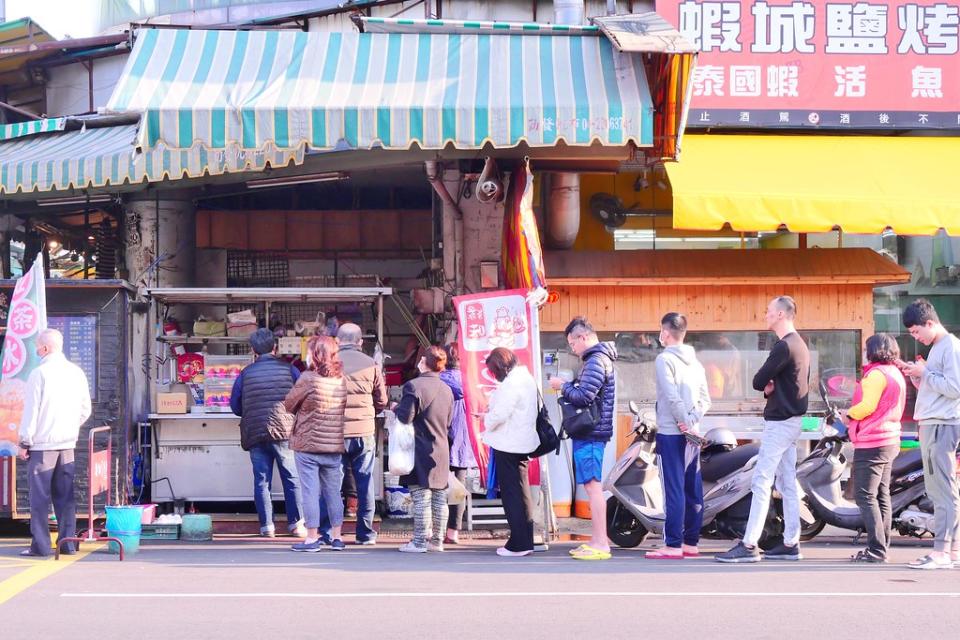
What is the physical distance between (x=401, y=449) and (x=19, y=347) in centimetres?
367

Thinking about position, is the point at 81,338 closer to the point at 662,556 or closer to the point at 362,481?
the point at 362,481

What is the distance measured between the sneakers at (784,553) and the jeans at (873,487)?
562 millimetres

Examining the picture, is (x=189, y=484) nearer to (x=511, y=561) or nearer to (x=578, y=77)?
(x=511, y=561)

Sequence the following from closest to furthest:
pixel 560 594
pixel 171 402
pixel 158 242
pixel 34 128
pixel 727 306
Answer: pixel 560 594 → pixel 171 402 → pixel 727 306 → pixel 34 128 → pixel 158 242

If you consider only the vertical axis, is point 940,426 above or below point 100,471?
above

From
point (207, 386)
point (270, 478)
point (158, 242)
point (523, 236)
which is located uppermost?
point (158, 242)

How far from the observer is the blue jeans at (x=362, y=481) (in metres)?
10.4

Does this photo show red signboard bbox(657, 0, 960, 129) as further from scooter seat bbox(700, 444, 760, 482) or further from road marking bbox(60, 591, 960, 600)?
road marking bbox(60, 591, 960, 600)

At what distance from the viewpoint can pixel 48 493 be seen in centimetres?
956

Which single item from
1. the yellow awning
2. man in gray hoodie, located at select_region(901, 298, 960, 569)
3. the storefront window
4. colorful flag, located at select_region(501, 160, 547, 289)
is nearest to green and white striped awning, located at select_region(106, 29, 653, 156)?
colorful flag, located at select_region(501, 160, 547, 289)

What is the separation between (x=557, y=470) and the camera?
1207 centimetres

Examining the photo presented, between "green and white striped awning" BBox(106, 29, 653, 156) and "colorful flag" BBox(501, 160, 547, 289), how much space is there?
2.68 feet

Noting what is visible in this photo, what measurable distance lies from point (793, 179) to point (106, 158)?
725 centimetres

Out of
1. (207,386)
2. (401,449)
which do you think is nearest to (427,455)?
(401,449)
